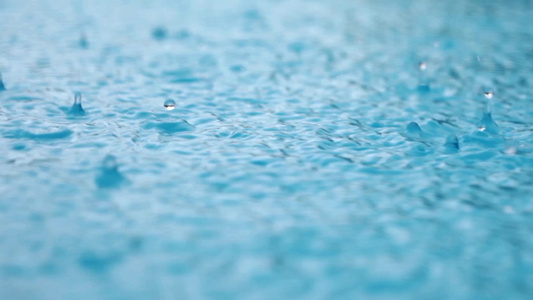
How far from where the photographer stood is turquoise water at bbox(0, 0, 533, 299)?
2.79 m

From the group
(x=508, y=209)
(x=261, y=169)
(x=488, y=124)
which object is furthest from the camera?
(x=488, y=124)

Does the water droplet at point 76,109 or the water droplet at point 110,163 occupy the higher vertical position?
the water droplet at point 76,109

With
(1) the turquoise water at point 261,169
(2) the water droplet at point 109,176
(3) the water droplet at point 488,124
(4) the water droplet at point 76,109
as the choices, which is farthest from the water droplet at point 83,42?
(3) the water droplet at point 488,124

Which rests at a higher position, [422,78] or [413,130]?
[422,78]

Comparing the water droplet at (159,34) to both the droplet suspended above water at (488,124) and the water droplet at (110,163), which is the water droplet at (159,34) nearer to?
the water droplet at (110,163)

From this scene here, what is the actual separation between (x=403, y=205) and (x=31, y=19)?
23.6 feet

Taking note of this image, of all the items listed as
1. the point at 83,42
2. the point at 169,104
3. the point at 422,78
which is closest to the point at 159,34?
the point at 83,42

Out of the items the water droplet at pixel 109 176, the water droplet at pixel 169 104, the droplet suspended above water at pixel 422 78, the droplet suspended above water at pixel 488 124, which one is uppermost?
the droplet suspended above water at pixel 422 78

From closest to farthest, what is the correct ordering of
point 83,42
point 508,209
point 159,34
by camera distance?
point 508,209
point 83,42
point 159,34

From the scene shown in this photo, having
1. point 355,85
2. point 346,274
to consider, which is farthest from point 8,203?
point 355,85

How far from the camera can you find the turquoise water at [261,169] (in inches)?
110

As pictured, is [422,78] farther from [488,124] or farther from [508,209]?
[508,209]

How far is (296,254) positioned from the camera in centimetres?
296

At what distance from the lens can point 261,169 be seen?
3.89m
